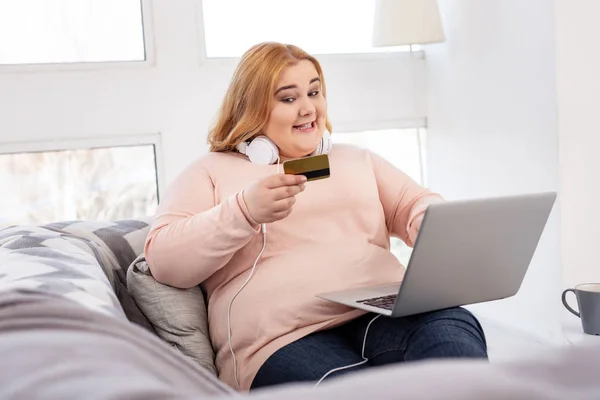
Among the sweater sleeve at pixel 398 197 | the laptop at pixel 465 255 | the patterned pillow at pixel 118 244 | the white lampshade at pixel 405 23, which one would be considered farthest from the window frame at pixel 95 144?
the laptop at pixel 465 255

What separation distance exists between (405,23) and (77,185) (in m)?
1.35

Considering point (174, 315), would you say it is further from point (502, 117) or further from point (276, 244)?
point (502, 117)

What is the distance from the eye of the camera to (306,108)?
6.52 feet

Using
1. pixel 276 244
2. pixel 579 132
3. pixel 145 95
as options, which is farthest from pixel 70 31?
pixel 579 132

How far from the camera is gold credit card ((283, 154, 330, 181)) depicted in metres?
1.72

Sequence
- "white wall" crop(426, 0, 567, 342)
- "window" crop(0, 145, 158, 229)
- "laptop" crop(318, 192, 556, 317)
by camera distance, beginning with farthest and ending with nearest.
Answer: "window" crop(0, 145, 158, 229)
"white wall" crop(426, 0, 567, 342)
"laptop" crop(318, 192, 556, 317)

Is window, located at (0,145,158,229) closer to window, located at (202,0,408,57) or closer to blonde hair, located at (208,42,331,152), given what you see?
window, located at (202,0,408,57)

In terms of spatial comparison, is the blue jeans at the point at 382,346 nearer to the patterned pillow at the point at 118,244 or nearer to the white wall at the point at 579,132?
the patterned pillow at the point at 118,244

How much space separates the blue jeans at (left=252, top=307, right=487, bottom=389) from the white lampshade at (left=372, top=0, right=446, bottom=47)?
170cm

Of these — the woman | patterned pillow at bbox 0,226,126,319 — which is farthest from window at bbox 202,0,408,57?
patterned pillow at bbox 0,226,126,319

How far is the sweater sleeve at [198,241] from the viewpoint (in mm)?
1736

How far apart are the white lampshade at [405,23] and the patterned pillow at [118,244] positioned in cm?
149

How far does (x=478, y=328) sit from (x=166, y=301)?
63cm

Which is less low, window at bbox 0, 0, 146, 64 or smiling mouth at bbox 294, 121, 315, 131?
window at bbox 0, 0, 146, 64
